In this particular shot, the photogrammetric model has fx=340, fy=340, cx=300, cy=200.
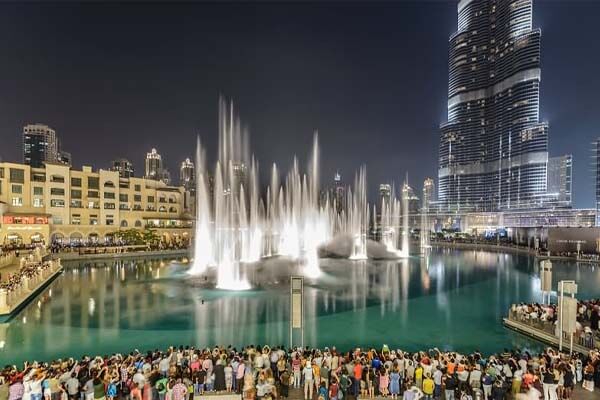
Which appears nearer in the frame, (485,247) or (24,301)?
(24,301)

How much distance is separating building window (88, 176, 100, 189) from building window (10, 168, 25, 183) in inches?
386

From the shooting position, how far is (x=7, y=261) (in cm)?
3603

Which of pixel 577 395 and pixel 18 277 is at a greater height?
pixel 577 395

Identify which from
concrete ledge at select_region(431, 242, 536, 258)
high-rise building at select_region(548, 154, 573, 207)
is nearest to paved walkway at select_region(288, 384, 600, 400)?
concrete ledge at select_region(431, 242, 536, 258)

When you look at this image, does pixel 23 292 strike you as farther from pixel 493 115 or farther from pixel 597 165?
pixel 597 165

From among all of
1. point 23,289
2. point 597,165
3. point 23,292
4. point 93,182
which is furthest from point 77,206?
point 597,165

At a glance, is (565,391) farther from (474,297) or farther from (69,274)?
(69,274)

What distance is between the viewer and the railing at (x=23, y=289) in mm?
20047

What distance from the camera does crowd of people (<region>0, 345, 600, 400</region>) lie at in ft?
29.0

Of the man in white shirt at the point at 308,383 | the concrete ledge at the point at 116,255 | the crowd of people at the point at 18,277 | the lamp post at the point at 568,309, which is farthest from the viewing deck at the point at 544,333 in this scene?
the concrete ledge at the point at 116,255

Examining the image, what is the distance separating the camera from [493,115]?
151125mm

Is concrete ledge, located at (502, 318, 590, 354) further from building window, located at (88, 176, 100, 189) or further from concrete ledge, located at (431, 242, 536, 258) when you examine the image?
building window, located at (88, 176, 100, 189)

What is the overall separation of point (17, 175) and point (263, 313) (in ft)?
184

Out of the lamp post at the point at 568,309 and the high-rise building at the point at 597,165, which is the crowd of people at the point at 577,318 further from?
the high-rise building at the point at 597,165
